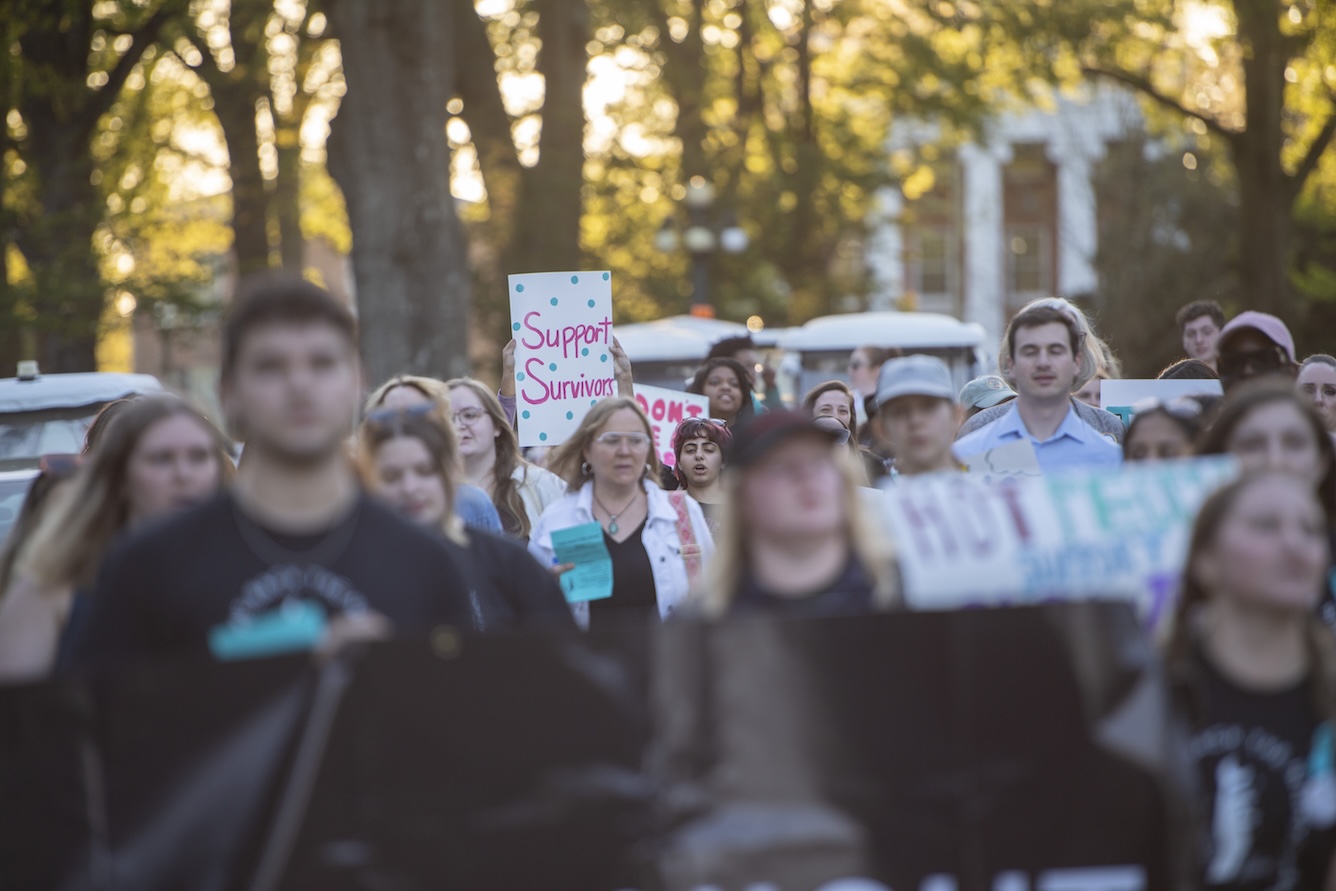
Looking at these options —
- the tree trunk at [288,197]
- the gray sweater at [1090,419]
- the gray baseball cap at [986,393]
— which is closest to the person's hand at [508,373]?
the gray baseball cap at [986,393]

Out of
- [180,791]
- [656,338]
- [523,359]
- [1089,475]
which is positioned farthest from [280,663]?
[656,338]

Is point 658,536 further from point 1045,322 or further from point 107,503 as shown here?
point 107,503

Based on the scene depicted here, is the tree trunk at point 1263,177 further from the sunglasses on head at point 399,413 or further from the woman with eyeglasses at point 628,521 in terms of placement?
the sunglasses on head at point 399,413

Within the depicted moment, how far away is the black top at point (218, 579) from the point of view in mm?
3701

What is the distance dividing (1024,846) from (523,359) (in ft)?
18.9

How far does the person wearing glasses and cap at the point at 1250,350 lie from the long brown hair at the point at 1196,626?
302 cm

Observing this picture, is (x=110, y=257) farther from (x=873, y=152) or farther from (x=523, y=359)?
(x=873, y=152)

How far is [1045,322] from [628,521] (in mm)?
1967

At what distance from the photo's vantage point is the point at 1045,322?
6609 mm

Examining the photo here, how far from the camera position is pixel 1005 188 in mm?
51125

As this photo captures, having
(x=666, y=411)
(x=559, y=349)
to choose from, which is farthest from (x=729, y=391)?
(x=559, y=349)

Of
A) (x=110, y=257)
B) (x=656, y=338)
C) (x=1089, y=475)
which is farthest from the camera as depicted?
(x=110, y=257)

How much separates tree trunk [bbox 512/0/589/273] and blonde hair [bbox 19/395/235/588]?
17138mm

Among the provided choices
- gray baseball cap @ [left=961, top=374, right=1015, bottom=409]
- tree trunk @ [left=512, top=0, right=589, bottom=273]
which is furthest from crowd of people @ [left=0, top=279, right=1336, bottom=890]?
tree trunk @ [left=512, top=0, right=589, bottom=273]
